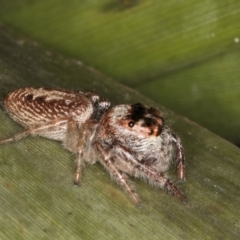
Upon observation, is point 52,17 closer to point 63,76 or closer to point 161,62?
point 63,76

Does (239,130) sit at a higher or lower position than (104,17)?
lower

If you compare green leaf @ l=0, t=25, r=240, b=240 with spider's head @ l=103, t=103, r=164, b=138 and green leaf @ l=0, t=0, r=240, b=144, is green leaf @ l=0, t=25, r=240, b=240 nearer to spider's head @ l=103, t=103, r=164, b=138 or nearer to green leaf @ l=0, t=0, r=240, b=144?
spider's head @ l=103, t=103, r=164, b=138

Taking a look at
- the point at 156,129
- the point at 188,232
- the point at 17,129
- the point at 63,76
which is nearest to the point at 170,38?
the point at 63,76

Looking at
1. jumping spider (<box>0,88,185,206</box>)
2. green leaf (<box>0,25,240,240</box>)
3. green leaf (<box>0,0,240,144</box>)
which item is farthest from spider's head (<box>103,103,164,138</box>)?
green leaf (<box>0,0,240,144</box>)

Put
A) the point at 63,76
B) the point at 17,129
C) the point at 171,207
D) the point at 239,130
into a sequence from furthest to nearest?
the point at 239,130 → the point at 63,76 → the point at 17,129 → the point at 171,207

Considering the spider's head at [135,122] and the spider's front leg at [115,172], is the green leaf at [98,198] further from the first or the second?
the spider's head at [135,122]

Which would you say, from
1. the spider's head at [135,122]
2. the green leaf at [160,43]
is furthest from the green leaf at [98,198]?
the green leaf at [160,43]
